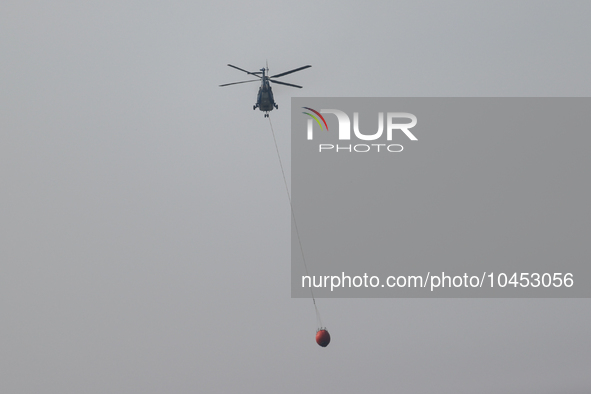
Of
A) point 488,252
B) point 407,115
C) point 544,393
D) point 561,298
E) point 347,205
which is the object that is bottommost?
point 544,393

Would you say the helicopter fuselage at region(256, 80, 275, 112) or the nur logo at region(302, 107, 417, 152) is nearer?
the helicopter fuselage at region(256, 80, 275, 112)

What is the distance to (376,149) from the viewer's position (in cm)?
1501

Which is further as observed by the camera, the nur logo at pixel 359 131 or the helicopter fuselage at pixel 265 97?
the nur logo at pixel 359 131

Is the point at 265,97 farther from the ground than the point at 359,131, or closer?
closer

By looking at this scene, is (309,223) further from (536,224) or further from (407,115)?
(536,224)

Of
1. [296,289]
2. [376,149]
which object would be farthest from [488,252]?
[296,289]

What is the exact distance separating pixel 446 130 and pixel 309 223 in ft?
16.1

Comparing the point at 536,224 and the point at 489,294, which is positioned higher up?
the point at 536,224

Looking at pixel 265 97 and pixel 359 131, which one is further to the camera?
pixel 359 131

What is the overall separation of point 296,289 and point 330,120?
16.4 feet

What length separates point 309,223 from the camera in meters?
14.9

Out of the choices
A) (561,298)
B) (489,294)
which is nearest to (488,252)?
(489,294)

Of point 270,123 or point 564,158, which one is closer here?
point 270,123

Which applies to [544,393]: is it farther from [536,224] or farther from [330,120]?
[330,120]
